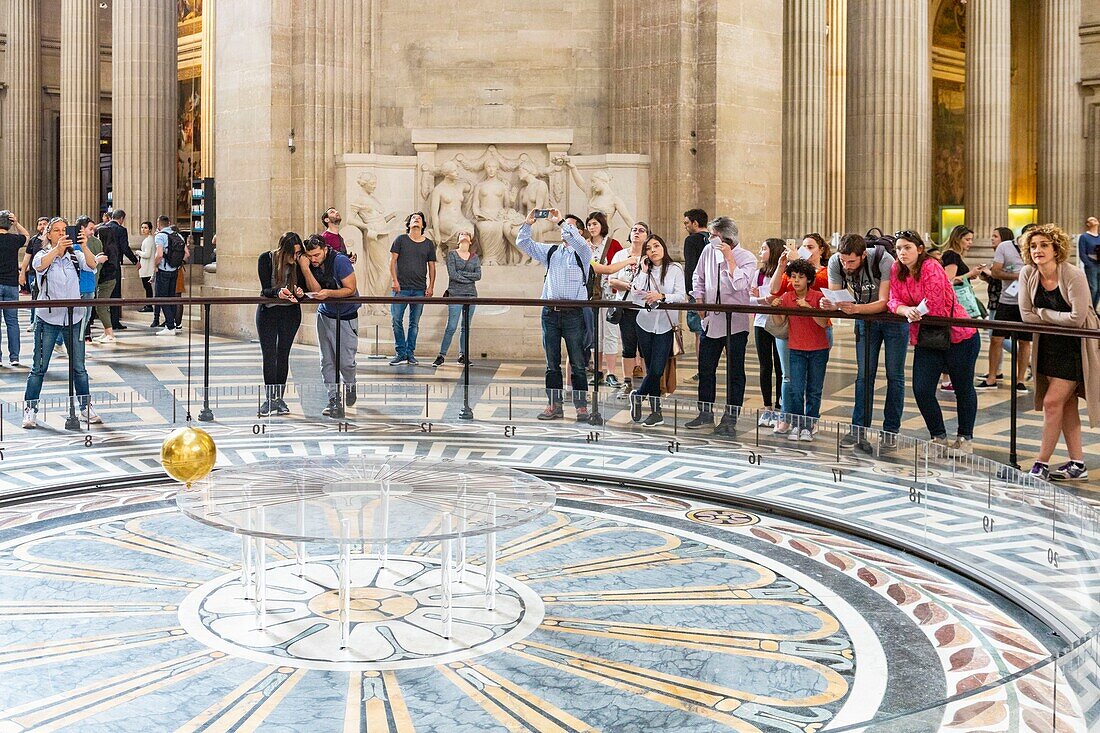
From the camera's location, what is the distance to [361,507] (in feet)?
16.9

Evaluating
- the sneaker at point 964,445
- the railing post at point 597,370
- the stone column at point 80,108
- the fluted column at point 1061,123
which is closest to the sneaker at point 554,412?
the railing post at point 597,370

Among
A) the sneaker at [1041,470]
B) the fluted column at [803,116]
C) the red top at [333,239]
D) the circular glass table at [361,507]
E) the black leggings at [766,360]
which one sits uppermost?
the fluted column at [803,116]

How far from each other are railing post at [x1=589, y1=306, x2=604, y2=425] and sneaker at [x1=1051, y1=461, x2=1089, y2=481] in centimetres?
314

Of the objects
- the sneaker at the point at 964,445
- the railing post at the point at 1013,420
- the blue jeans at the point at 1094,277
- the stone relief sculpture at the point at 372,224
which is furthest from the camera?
the blue jeans at the point at 1094,277

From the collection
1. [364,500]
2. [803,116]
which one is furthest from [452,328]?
[803,116]

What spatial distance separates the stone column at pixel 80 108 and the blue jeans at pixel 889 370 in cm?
1908

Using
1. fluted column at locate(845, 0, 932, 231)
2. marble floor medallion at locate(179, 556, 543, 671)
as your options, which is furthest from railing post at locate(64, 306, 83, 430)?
fluted column at locate(845, 0, 932, 231)

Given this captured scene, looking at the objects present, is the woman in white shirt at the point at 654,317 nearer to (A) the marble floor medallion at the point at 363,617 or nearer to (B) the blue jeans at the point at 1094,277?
(A) the marble floor medallion at the point at 363,617

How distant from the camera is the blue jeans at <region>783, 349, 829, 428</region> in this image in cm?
838

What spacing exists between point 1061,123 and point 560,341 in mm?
21427

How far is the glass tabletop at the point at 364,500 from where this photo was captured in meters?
4.70

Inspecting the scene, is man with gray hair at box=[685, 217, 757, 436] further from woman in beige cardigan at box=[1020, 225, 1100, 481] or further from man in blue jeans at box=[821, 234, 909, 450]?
woman in beige cardigan at box=[1020, 225, 1100, 481]

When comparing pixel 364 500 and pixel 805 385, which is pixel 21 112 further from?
pixel 364 500

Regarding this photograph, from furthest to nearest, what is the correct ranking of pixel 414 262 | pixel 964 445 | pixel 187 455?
1. pixel 414 262
2. pixel 964 445
3. pixel 187 455
